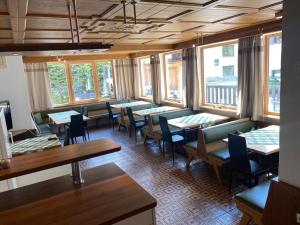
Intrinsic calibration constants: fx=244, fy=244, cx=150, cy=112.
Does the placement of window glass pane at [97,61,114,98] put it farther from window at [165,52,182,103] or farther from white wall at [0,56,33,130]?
white wall at [0,56,33,130]

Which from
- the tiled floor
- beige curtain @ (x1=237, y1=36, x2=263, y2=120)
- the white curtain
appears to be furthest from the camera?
the white curtain

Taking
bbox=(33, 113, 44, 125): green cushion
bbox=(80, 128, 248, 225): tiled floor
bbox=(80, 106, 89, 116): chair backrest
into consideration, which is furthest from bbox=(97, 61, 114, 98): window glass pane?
bbox=(80, 128, 248, 225): tiled floor

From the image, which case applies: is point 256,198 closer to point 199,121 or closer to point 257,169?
point 257,169

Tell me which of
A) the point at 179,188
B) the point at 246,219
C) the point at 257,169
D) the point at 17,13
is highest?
the point at 17,13

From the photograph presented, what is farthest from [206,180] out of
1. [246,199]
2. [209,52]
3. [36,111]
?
[36,111]

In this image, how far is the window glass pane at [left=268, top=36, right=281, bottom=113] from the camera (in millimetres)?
4039

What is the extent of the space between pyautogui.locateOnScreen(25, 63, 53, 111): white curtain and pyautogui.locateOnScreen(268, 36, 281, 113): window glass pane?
5.92 metres

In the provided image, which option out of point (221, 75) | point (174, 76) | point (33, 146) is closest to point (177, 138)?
point (221, 75)

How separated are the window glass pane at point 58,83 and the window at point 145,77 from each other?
8.41 feet

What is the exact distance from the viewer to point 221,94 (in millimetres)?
5418

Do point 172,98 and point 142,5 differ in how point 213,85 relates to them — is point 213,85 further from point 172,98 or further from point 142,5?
point 142,5

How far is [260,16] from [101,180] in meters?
3.06

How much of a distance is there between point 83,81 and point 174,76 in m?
3.13

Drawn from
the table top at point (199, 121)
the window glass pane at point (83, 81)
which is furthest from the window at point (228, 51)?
the window glass pane at point (83, 81)
